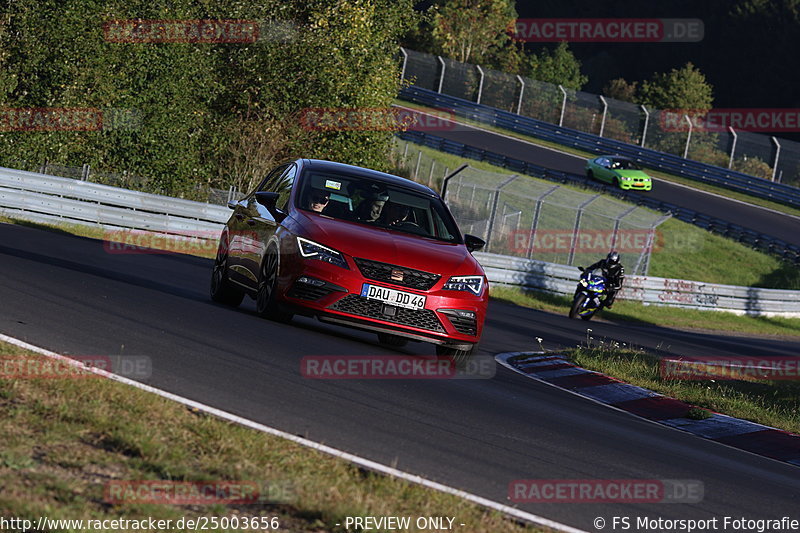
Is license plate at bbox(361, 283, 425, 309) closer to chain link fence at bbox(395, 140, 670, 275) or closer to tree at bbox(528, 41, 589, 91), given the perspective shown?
chain link fence at bbox(395, 140, 670, 275)

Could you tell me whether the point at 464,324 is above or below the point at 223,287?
above

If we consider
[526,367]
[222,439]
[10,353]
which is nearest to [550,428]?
[222,439]

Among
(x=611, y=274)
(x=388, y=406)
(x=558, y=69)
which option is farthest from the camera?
(x=558, y=69)

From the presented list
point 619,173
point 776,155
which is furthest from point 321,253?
point 776,155

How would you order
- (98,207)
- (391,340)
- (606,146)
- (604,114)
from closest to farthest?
(391,340) < (98,207) < (606,146) < (604,114)

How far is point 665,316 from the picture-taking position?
3053cm

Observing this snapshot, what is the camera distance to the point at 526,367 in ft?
44.6

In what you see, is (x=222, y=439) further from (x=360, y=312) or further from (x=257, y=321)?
(x=257, y=321)

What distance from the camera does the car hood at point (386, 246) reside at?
404 inches

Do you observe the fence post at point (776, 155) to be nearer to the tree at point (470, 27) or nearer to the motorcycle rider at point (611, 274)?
the tree at point (470, 27)

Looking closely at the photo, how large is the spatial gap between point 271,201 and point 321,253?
1.28 meters

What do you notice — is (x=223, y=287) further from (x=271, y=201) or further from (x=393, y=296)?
(x=393, y=296)

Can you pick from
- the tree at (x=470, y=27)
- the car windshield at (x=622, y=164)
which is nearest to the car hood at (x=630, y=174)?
the car windshield at (x=622, y=164)

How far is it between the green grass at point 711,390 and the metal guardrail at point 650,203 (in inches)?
1028
